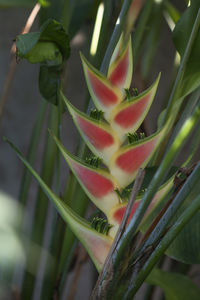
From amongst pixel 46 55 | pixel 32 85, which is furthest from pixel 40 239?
pixel 32 85

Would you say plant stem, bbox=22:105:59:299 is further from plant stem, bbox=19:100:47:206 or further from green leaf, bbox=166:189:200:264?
green leaf, bbox=166:189:200:264

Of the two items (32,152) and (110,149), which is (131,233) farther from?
(32,152)

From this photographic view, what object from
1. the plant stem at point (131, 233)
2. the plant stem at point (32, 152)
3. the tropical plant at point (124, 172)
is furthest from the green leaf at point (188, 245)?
the plant stem at point (32, 152)

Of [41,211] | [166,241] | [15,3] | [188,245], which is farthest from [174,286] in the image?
[15,3]

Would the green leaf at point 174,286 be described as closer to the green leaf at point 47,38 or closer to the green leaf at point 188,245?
the green leaf at point 188,245

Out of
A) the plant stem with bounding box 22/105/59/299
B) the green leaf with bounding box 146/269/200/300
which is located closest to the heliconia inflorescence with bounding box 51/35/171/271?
the green leaf with bounding box 146/269/200/300

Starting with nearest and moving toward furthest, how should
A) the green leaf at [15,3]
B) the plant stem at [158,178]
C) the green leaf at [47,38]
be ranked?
the plant stem at [158,178]
the green leaf at [47,38]
the green leaf at [15,3]
